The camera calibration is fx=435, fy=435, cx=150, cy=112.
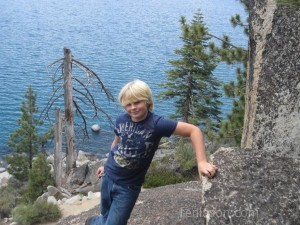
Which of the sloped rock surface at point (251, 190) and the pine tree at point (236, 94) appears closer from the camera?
the sloped rock surface at point (251, 190)

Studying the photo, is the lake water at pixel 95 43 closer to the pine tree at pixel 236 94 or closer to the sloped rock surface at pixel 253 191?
the pine tree at pixel 236 94

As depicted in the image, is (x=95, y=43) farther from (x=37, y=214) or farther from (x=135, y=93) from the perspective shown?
(x=135, y=93)

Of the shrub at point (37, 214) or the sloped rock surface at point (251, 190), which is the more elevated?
the sloped rock surface at point (251, 190)

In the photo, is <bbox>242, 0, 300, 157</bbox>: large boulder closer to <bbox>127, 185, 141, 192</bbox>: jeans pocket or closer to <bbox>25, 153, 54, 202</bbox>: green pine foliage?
<bbox>127, 185, 141, 192</bbox>: jeans pocket

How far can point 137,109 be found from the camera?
14.7 feet

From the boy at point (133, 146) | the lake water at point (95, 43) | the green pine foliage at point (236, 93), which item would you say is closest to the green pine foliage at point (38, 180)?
the green pine foliage at point (236, 93)

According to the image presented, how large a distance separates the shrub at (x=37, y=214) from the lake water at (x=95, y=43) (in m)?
11.9

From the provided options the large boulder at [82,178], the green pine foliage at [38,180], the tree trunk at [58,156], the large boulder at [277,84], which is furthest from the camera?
the green pine foliage at [38,180]

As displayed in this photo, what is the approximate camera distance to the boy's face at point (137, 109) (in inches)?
175

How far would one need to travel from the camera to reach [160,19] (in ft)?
207

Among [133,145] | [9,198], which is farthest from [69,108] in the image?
[133,145]

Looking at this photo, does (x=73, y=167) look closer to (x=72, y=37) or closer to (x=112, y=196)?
(x=112, y=196)

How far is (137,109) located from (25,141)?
20.8 m

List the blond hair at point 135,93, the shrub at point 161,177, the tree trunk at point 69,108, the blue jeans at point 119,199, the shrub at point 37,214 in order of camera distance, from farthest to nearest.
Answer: the tree trunk at point 69,108, the shrub at point 161,177, the shrub at point 37,214, the blue jeans at point 119,199, the blond hair at point 135,93
